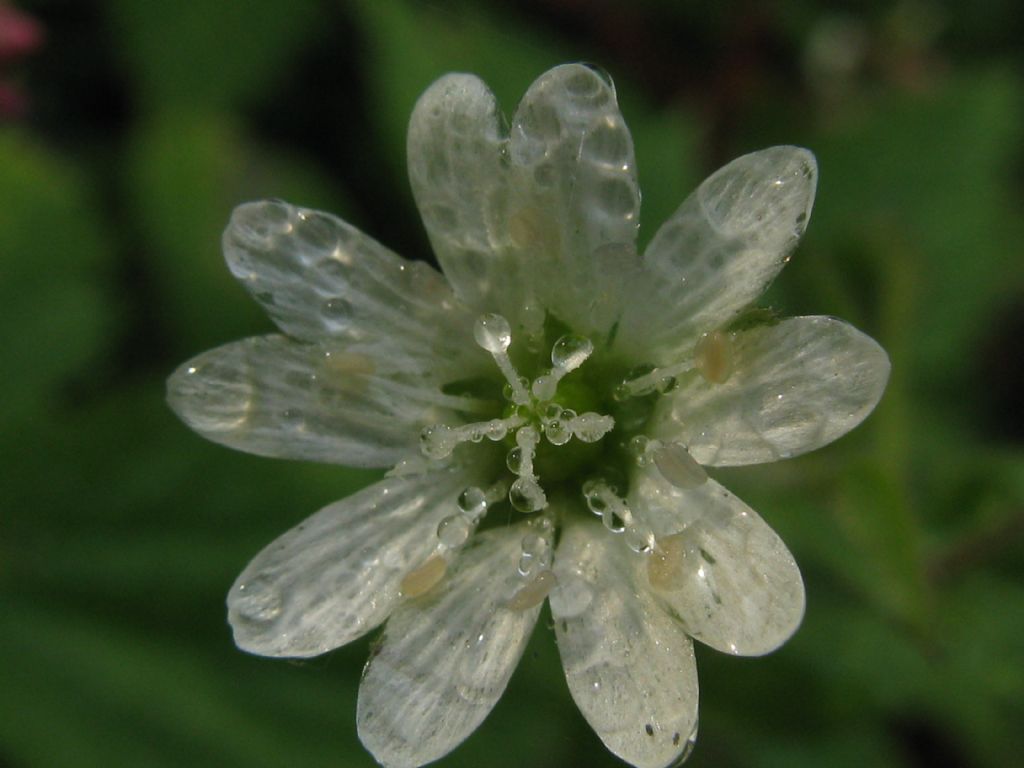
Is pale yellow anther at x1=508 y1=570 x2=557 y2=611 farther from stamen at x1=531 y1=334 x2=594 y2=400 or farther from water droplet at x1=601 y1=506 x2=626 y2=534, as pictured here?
stamen at x1=531 y1=334 x2=594 y2=400

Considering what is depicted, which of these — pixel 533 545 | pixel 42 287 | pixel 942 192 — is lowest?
pixel 942 192

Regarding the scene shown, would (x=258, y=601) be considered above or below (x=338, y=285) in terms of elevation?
below

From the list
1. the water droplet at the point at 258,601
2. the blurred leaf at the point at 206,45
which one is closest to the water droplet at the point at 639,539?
the water droplet at the point at 258,601

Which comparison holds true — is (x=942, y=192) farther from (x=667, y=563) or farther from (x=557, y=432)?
(x=667, y=563)

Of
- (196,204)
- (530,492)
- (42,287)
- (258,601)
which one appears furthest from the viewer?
(196,204)

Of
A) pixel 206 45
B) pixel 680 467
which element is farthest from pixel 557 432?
pixel 206 45

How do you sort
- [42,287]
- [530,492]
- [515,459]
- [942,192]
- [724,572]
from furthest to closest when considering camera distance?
1. [942,192]
2. [42,287]
3. [515,459]
4. [530,492]
5. [724,572]

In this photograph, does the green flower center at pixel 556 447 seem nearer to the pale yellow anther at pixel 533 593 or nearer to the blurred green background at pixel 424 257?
the pale yellow anther at pixel 533 593
